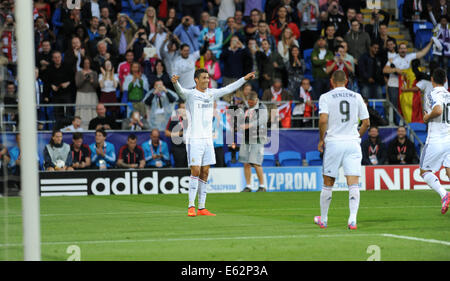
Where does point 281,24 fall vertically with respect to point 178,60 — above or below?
above

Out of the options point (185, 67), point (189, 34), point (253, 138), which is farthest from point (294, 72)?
point (253, 138)

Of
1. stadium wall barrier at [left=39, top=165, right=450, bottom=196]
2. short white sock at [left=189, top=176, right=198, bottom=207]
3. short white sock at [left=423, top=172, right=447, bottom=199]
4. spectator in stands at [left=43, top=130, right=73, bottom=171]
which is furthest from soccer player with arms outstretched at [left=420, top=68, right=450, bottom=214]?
spectator in stands at [left=43, top=130, right=73, bottom=171]

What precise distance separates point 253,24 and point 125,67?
164 inches

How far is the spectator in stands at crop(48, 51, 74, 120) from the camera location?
21.8 meters

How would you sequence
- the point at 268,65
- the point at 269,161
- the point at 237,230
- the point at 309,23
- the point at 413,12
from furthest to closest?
the point at 413,12 < the point at 309,23 < the point at 268,65 < the point at 269,161 < the point at 237,230

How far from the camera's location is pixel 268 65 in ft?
74.3

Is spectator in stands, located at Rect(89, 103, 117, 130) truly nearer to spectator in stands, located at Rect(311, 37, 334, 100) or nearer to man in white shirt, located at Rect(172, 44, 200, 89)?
man in white shirt, located at Rect(172, 44, 200, 89)

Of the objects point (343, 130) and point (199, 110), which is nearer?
point (343, 130)

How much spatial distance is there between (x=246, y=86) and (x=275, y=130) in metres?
Answer: 1.45

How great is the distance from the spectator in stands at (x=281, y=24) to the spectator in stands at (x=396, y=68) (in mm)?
3096

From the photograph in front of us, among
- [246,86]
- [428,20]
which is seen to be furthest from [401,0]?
[246,86]

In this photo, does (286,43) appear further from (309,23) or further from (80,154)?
(80,154)

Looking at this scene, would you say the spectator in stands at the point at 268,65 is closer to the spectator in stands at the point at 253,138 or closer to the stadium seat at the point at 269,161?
the stadium seat at the point at 269,161

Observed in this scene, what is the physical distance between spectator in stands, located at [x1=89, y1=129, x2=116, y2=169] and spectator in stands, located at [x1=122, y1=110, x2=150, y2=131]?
1040mm
